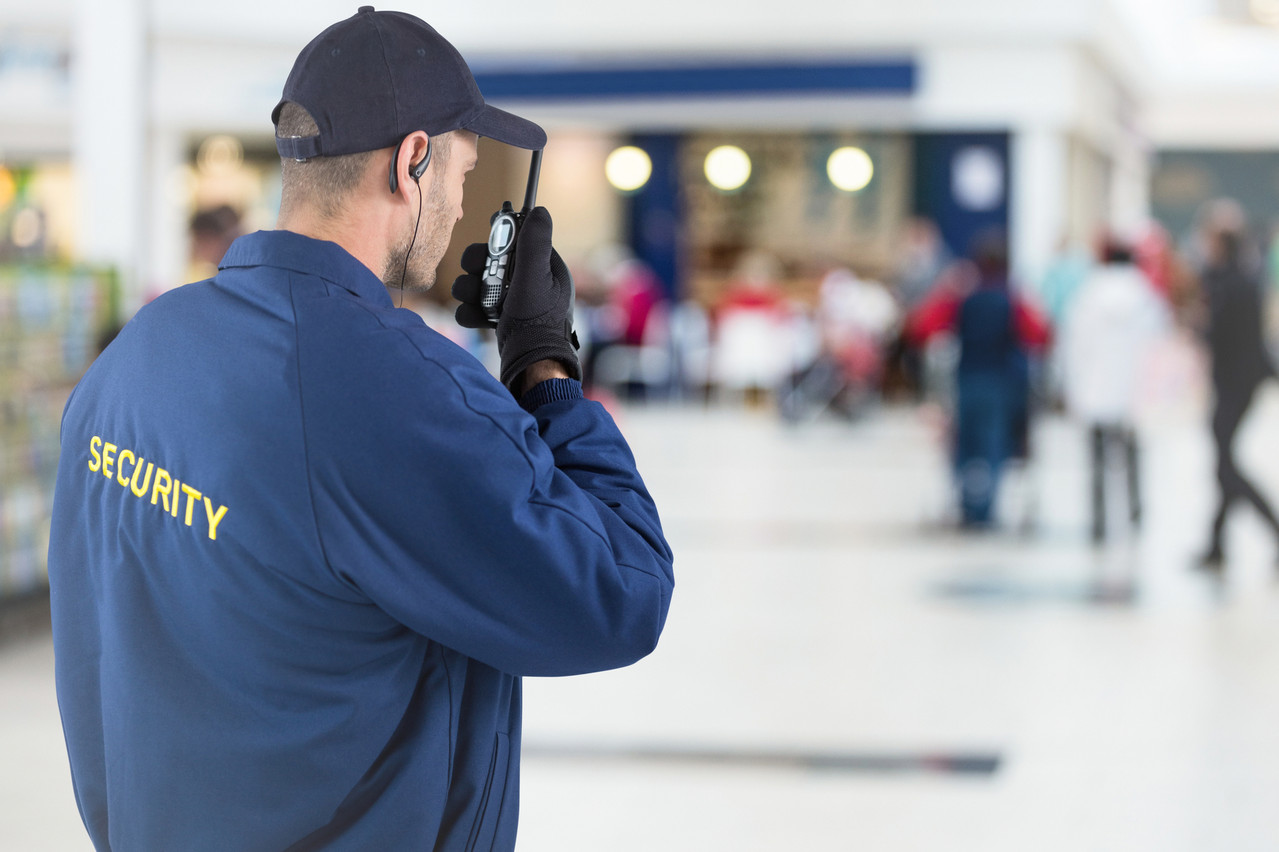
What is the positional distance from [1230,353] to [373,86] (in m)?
6.46

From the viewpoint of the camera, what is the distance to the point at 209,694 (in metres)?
1.24

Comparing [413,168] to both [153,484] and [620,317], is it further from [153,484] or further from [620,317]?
[620,317]

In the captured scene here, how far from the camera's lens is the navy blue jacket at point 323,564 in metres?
1.18

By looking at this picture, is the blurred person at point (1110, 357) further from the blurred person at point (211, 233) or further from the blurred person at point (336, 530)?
the blurred person at point (336, 530)

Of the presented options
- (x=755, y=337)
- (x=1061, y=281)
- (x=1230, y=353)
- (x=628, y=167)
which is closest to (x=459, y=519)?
(x=1230, y=353)

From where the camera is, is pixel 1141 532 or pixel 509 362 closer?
pixel 509 362

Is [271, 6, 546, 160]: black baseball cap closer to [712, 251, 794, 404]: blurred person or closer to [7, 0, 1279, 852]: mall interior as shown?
[7, 0, 1279, 852]: mall interior

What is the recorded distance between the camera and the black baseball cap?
1265 millimetres

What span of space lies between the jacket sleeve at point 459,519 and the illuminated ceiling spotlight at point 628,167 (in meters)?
16.3

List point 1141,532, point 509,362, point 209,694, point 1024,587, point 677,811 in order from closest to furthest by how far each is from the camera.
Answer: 1. point 209,694
2. point 509,362
3. point 677,811
4. point 1024,587
5. point 1141,532

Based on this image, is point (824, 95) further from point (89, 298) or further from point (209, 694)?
point (209, 694)

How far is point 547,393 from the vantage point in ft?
4.58

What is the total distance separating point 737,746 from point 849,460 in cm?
698

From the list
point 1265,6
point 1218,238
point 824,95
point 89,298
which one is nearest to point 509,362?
point 89,298
